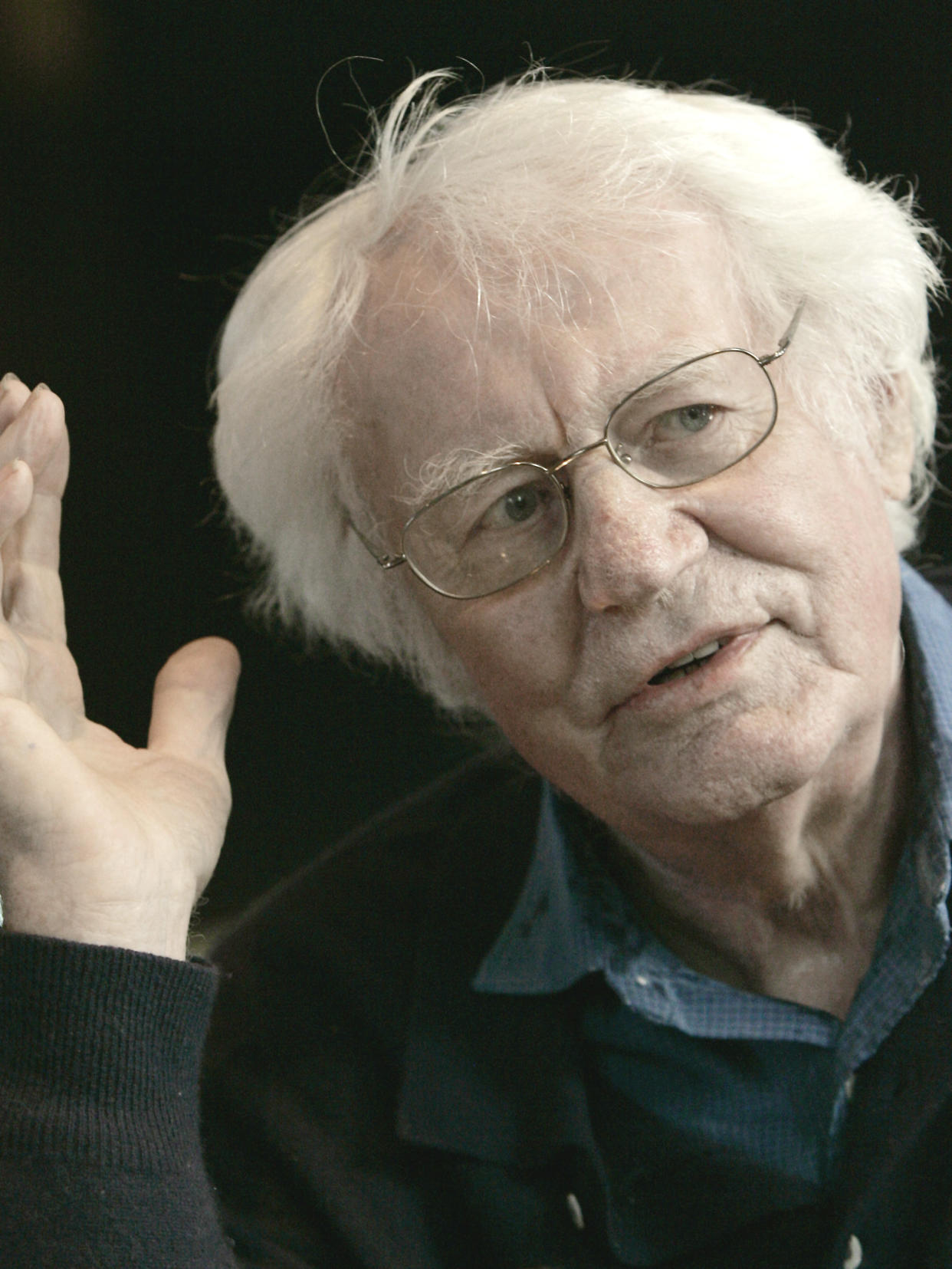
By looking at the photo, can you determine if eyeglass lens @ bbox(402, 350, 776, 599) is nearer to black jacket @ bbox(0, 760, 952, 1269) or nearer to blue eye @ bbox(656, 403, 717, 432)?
blue eye @ bbox(656, 403, 717, 432)

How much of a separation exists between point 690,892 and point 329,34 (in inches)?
55.3

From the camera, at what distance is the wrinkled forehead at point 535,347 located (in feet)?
5.22

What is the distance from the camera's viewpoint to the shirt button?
70.9 inches

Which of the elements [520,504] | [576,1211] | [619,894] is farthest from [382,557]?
[576,1211]

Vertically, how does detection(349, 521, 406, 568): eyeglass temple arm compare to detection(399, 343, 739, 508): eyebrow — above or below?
below

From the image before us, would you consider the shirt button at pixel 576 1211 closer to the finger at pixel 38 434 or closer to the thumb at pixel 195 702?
the thumb at pixel 195 702

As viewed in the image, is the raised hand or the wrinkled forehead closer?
the raised hand

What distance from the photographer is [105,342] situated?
7.06ft

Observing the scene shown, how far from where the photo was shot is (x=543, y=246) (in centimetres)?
166

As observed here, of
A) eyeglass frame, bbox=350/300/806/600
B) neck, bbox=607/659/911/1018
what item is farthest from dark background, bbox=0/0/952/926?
neck, bbox=607/659/911/1018

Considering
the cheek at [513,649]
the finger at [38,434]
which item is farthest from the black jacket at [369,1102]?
the finger at [38,434]

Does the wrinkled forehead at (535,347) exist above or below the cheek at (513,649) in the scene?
above

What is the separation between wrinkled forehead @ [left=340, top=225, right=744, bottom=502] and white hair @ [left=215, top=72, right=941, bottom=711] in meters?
0.03

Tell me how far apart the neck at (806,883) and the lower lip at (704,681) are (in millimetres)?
227
